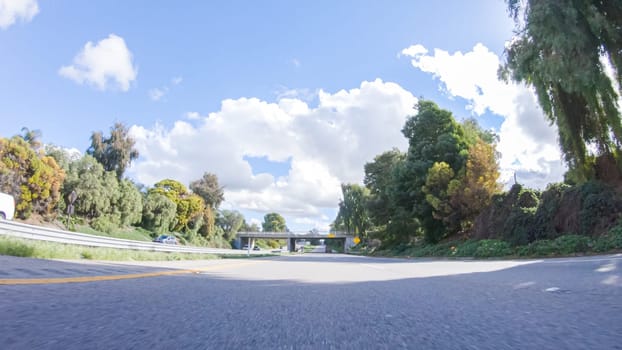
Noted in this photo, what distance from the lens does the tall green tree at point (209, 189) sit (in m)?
66.6

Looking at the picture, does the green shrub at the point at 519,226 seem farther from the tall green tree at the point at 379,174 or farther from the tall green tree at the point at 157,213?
the tall green tree at the point at 157,213

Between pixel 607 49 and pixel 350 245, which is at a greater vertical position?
pixel 607 49

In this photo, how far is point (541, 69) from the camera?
13055mm

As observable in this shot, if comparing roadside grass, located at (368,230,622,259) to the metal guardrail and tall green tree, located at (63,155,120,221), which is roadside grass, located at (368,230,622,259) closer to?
the metal guardrail

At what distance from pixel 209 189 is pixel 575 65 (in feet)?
201

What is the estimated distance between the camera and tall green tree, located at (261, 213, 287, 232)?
6245 inches

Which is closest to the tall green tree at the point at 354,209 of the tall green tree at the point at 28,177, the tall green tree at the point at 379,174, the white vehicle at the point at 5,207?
the tall green tree at the point at 379,174

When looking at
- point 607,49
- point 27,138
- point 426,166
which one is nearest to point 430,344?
point 607,49

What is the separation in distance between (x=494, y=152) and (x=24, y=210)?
33.6m

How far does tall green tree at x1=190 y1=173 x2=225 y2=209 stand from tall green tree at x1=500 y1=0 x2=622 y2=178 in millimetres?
58205

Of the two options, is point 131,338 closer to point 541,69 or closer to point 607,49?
point 541,69

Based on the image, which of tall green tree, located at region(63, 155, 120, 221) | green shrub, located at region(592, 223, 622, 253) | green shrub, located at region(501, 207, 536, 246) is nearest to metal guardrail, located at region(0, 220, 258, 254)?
green shrub, located at region(592, 223, 622, 253)

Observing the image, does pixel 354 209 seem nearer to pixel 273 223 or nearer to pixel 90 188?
pixel 90 188

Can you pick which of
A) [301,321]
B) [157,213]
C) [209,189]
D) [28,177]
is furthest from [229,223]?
[301,321]
